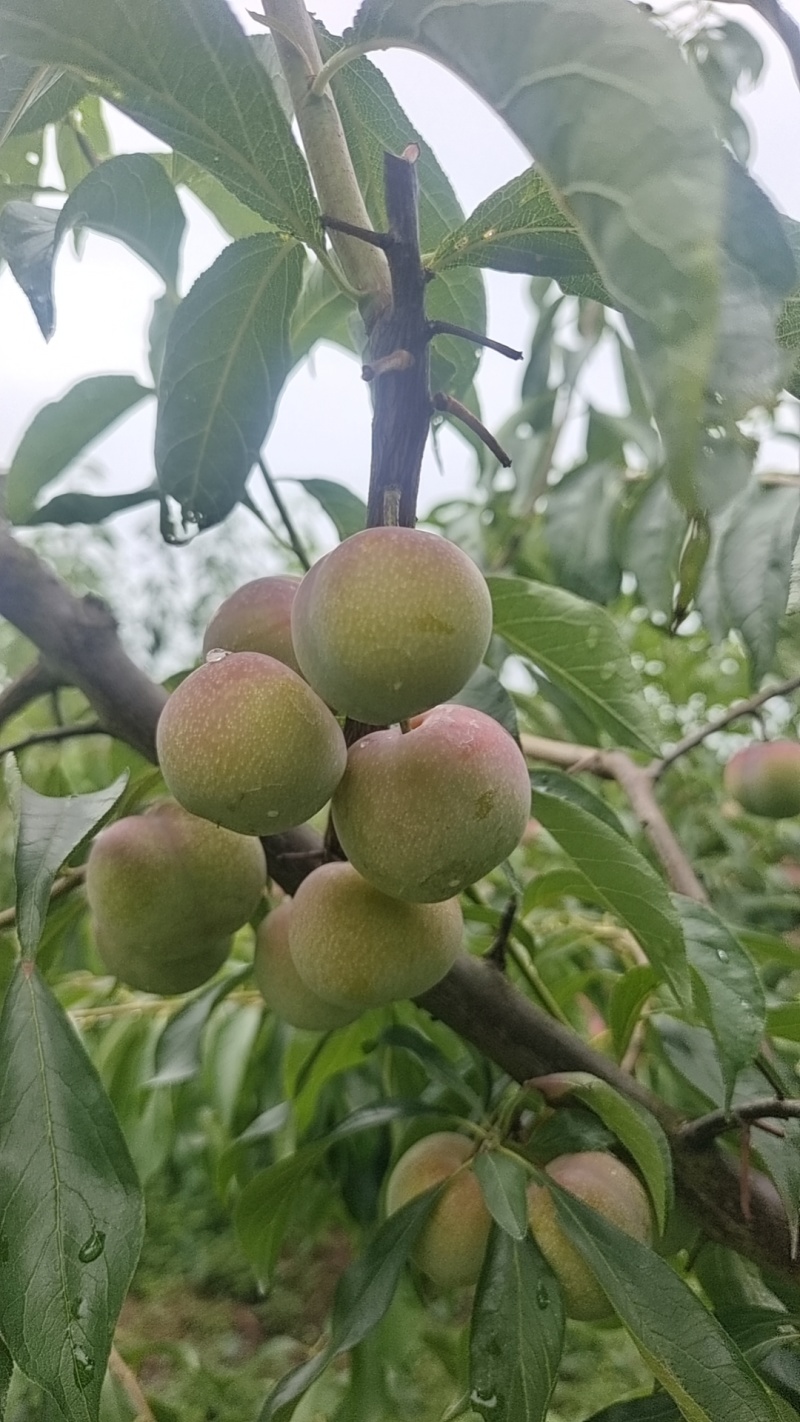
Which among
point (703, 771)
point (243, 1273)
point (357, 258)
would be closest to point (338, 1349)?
point (357, 258)

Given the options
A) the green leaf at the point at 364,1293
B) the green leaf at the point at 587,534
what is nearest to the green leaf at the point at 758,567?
the green leaf at the point at 587,534

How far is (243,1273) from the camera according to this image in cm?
136

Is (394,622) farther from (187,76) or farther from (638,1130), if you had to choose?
(638,1130)

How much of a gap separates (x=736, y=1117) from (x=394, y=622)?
348 millimetres

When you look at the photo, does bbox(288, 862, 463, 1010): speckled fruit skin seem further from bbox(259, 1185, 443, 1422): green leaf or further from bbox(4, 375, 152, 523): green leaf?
bbox(4, 375, 152, 523): green leaf

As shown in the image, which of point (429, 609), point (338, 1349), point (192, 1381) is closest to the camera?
point (429, 609)

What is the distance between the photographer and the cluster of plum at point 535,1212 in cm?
57

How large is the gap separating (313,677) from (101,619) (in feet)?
0.88

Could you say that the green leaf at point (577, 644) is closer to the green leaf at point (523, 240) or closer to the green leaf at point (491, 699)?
the green leaf at point (491, 699)

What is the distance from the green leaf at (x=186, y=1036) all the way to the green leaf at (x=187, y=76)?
577mm

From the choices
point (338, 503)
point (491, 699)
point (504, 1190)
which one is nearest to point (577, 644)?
point (491, 699)

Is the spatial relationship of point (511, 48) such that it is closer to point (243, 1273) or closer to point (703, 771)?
point (243, 1273)

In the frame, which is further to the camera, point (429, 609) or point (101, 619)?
point (101, 619)

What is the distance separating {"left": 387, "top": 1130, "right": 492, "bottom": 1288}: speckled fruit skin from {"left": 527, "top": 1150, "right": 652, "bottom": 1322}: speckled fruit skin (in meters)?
0.04
